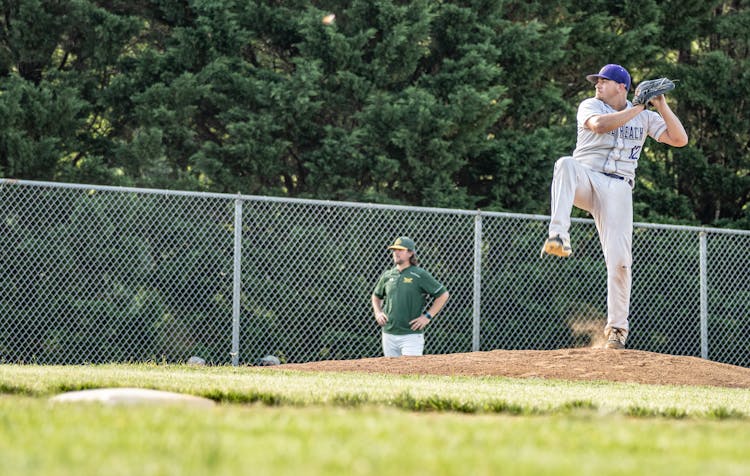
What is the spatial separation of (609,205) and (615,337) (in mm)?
1364

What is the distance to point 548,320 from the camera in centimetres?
1331

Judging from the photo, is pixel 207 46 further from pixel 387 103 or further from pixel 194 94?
pixel 387 103

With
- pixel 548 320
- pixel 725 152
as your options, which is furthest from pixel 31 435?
pixel 725 152

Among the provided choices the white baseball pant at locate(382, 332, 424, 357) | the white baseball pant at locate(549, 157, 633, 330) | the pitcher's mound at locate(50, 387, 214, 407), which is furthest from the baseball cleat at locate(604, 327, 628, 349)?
the pitcher's mound at locate(50, 387, 214, 407)

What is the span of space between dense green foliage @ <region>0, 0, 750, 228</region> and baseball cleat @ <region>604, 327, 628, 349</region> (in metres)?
5.12

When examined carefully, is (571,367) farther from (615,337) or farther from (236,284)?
(236,284)

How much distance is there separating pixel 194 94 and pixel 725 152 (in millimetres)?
8924

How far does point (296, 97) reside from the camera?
47.9 ft

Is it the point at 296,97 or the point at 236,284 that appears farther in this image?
the point at 296,97

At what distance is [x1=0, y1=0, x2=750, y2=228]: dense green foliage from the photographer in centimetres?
1406

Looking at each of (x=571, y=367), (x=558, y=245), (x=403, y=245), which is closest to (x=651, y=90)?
(x=558, y=245)

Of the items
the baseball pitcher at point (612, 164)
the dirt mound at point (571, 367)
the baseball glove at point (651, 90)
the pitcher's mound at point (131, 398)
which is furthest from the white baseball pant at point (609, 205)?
the pitcher's mound at point (131, 398)

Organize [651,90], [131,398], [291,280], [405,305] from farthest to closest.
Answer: [291,280] → [405,305] → [651,90] → [131,398]

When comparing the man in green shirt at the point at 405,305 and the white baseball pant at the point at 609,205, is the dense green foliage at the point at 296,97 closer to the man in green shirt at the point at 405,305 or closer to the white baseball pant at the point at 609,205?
the man in green shirt at the point at 405,305
